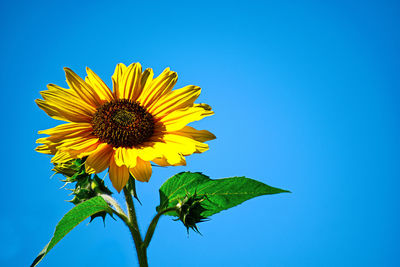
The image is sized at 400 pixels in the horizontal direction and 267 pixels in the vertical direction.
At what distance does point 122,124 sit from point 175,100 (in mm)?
369

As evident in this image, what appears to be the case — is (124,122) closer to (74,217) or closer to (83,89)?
(83,89)

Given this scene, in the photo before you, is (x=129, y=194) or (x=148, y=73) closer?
(x=129, y=194)

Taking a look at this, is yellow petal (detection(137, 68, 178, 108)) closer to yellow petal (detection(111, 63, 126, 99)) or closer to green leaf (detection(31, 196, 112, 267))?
yellow petal (detection(111, 63, 126, 99))

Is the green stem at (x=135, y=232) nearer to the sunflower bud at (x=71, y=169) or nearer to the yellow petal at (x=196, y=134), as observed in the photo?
the sunflower bud at (x=71, y=169)

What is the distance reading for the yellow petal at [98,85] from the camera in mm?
2414

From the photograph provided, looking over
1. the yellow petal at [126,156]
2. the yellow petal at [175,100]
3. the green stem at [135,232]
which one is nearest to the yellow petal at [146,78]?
the yellow petal at [175,100]

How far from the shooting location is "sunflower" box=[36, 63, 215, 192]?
205 centimetres

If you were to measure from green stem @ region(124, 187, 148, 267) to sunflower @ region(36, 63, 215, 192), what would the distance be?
22 cm

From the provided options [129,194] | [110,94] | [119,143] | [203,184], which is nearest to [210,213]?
[203,184]

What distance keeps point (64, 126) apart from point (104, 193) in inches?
20.3

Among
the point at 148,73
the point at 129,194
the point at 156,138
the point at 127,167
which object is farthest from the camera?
the point at 148,73

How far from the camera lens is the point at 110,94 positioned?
2.47 meters

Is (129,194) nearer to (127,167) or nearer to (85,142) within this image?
(127,167)

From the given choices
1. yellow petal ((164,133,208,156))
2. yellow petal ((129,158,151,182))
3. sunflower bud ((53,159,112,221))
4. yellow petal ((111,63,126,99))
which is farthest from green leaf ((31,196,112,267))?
yellow petal ((111,63,126,99))
